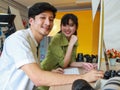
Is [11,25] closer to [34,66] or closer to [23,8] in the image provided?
[34,66]

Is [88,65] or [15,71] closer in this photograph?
[15,71]

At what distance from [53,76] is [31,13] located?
462 mm

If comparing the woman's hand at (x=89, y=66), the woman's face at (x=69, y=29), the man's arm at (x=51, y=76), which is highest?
the woman's face at (x=69, y=29)

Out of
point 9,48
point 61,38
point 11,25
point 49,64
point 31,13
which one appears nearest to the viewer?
point 9,48

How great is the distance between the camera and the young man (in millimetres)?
888

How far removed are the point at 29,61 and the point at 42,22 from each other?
316 millimetres

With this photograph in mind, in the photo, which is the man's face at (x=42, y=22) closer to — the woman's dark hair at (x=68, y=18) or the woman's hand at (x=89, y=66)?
the woman's hand at (x=89, y=66)

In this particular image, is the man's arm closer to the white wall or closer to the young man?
the young man

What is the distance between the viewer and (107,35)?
8.71 ft

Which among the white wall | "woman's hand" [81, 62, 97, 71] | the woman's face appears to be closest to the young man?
"woman's hand" [81, 62, 97, 71]

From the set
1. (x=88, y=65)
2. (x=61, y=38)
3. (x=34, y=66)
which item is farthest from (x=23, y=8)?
(x=34, y=66)

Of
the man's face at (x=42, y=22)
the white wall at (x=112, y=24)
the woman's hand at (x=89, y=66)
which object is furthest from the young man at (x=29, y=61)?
the white wall at (x=112, y=24)

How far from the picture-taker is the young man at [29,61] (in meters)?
0.89

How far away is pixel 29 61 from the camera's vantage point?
931 mm
